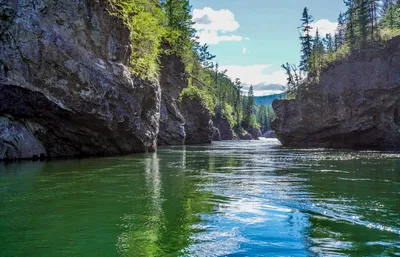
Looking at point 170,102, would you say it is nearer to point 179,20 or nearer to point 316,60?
point 179,20

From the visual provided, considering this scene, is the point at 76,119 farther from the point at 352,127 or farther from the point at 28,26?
the point at 352,127

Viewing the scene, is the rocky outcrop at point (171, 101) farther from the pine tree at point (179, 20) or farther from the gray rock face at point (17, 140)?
the gray rock face at point (17, 140)

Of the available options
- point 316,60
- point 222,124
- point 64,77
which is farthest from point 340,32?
point 64,77

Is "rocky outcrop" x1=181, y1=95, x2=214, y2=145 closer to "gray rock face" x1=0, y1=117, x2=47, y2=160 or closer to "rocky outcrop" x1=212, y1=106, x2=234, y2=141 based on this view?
"rocky outcrop" x1=212, y1=106, x2=234, y2=141

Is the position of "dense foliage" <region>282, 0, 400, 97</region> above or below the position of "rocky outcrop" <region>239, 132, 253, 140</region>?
above

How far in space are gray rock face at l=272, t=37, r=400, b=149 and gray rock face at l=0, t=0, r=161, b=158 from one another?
29646 millimetres

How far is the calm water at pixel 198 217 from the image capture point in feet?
19.9

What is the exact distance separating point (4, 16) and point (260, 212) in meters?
22.0

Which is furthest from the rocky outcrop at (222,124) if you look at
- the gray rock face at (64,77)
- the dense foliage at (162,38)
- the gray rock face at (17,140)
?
the gray rock face at (17,140)

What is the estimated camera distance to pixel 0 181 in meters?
13.6

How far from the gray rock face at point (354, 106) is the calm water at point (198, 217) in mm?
32597

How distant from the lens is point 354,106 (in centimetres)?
4553

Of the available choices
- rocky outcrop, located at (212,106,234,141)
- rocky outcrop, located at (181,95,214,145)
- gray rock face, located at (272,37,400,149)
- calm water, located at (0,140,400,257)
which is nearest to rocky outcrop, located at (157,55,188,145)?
rocky outcrop, located at (181,95,214,145)

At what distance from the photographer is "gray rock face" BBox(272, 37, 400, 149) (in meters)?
43.4
